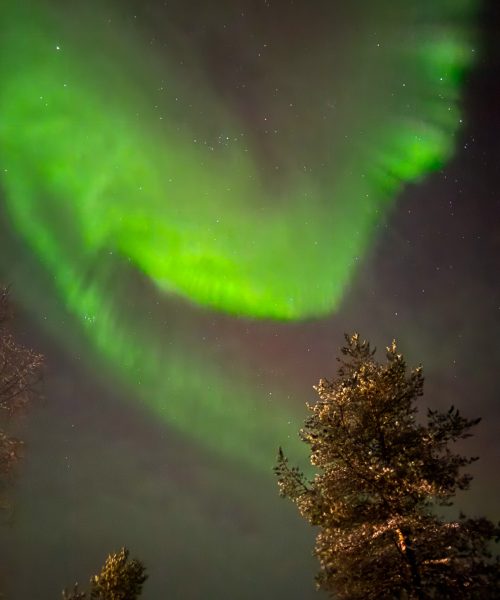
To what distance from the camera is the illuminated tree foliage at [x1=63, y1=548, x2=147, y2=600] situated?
435 inches

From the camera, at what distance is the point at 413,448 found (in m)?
10.3

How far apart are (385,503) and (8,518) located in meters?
16.6

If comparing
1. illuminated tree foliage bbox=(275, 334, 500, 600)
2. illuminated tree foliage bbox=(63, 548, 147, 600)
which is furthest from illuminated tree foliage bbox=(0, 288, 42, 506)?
illuminated tree foliage bbox=(275, 334, 500, 600)

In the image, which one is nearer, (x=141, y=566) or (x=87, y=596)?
(x=87, y=596)

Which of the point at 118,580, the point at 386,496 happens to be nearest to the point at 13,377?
the point at 118,580

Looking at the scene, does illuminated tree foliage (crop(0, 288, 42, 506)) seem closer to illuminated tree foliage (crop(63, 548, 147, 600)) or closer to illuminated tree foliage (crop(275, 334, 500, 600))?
illuminated tree foliage (crop(63, 548, 147, 600))

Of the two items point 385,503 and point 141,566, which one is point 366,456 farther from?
point 141,566

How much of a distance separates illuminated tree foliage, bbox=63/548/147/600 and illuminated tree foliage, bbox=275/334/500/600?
578 cm

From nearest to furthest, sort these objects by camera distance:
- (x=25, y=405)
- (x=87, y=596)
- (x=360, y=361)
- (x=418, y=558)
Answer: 1. (x=418, y=558)
2. (x=87, y=596)
3. (x=360, y=361)
4. (x=25, y=405)

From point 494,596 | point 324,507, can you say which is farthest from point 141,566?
point 494,596

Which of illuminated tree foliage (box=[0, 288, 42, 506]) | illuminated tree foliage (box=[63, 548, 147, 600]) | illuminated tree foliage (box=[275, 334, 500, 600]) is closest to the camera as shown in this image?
illuminated tree foliage (box=[275, 334, 500, 600])

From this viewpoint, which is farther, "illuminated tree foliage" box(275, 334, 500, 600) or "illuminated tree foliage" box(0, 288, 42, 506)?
"illuminated tree foliage" box(0, 288, 42, 506)

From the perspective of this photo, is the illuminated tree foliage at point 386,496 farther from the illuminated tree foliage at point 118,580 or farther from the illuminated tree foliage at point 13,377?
the illuminated tree foliage at point 13,377

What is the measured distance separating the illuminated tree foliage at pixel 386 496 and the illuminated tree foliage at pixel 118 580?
578 cm
